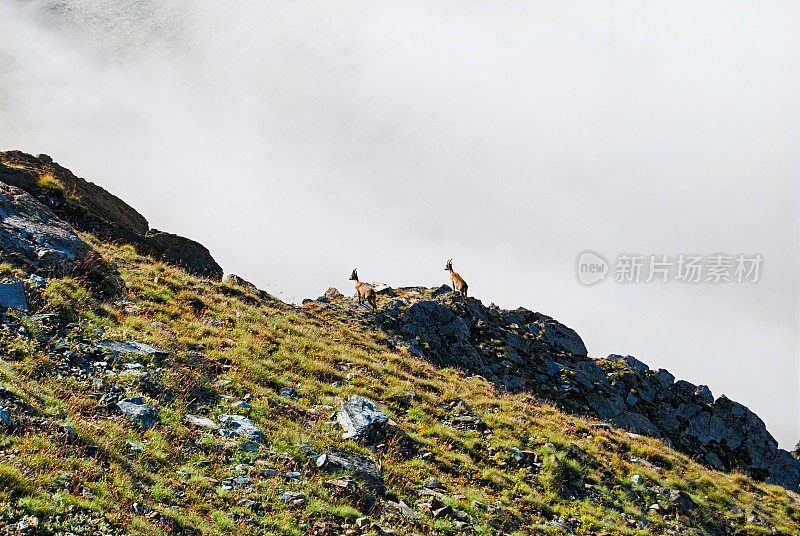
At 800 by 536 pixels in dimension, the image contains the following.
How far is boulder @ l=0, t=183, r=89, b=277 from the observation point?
53.7 feet

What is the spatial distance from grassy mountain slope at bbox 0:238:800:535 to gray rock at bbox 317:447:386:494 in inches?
13.8

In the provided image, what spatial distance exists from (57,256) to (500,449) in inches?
655

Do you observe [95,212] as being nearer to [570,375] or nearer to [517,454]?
[517,454]

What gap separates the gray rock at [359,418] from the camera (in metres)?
14.7

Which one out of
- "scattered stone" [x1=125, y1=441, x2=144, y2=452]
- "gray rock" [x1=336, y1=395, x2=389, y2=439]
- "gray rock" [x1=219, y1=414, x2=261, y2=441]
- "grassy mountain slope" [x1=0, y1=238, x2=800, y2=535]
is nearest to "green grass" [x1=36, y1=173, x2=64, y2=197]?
"grassy mountain slope" [x1=0, y1=238, x2=800, y2=535]

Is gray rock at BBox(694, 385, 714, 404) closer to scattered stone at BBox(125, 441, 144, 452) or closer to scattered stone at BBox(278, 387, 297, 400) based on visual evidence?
scattered stone at BBox(278, 387, 297, 400)

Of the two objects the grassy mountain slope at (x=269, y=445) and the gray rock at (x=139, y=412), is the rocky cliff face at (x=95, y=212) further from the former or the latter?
the gray rock at (x=139, y=412)

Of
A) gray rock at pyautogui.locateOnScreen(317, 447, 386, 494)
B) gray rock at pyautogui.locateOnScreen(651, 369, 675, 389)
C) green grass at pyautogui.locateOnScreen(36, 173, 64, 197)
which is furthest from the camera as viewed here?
gray rock at pyautogui.locateOnScreen(651, 369, 675, 389)

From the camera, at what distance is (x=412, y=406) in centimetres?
1928

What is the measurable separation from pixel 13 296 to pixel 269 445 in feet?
27.2

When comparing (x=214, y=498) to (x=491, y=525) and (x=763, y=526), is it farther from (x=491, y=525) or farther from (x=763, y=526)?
(x=763, y=526)

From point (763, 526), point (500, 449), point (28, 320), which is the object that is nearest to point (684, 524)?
point (763, 526)

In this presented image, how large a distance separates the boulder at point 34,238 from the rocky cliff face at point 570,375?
678 inches

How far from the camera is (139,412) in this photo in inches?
456
